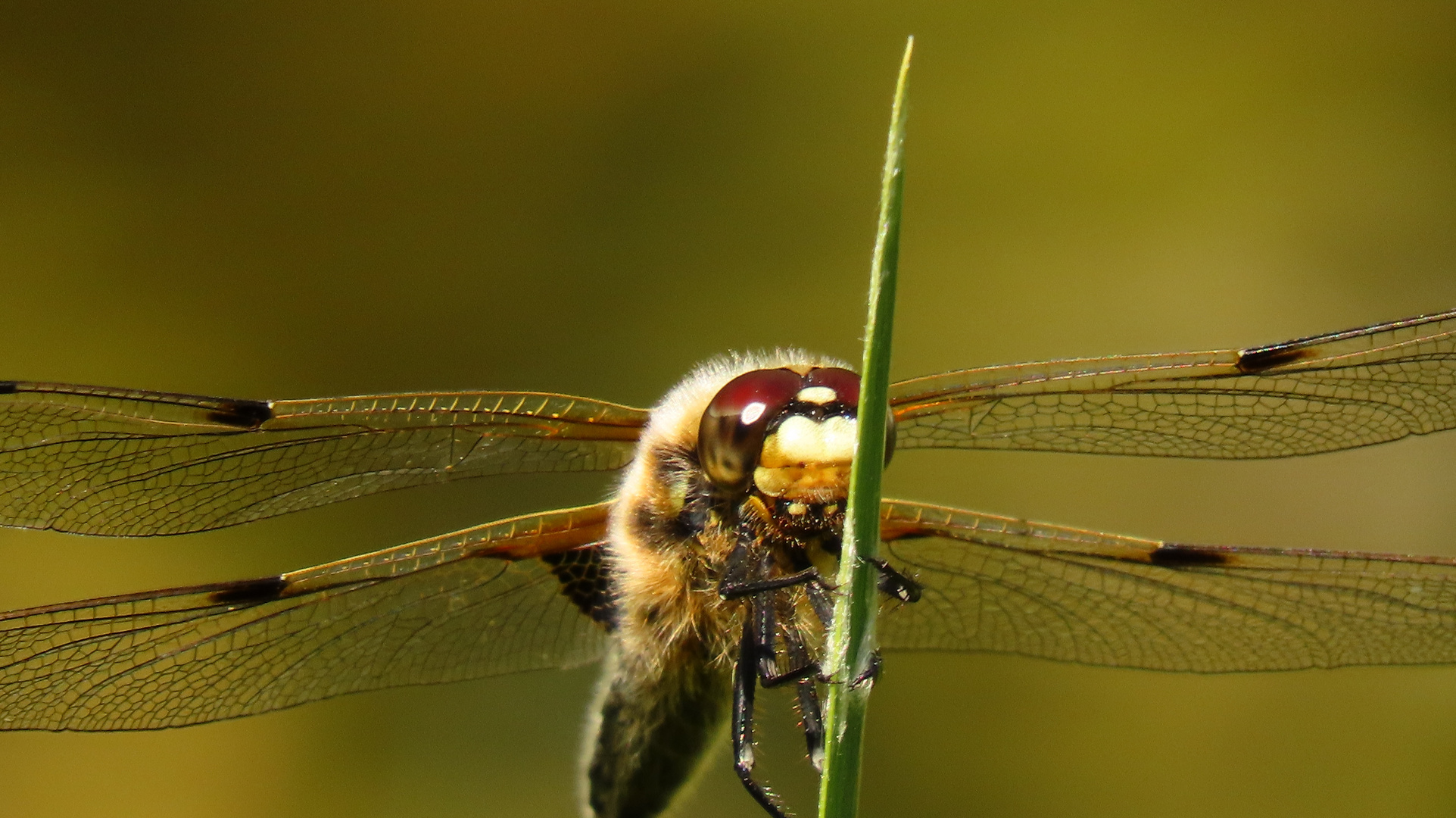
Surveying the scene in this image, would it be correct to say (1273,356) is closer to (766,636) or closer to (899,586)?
(899,586)

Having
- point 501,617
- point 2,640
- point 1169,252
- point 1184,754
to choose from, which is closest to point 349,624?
point 501,617

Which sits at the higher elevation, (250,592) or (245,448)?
(245,448)

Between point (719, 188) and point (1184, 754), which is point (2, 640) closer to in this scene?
point (719, 188)

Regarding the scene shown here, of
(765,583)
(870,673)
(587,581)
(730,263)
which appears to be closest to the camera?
(870,673)

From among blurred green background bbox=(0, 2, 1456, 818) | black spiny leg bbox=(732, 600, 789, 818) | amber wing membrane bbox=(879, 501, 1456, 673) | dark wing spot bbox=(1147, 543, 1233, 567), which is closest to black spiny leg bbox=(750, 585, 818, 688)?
black spiny leg bbox=(732, 600, 789, 818)

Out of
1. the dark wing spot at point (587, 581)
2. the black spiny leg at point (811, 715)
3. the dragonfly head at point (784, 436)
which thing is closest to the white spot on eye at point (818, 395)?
the dragonfly head at point (784, 436)

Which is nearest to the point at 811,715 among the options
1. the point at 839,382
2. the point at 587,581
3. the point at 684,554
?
the point at 684,554

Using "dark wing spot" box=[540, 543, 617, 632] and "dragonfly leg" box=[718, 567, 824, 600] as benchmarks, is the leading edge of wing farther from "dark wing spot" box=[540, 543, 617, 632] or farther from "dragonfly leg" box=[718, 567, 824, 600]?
"dark wing spot" box=[540, 543, 617, 632]
